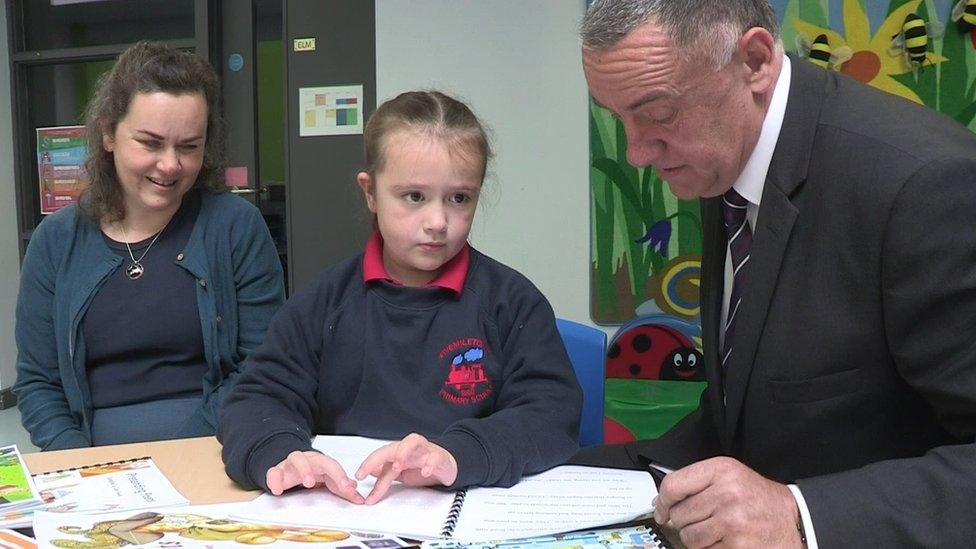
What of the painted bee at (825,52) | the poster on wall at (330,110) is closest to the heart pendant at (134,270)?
the poster on wall at (330,110)

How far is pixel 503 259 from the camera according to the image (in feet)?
11.9

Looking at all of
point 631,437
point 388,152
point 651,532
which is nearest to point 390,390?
point 388,152

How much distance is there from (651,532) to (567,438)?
330 mm

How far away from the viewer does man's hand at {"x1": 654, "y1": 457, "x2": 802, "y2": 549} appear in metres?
0.80

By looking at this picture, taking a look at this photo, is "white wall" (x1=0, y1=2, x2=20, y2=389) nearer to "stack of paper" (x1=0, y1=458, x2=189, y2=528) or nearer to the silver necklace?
the silver necklace

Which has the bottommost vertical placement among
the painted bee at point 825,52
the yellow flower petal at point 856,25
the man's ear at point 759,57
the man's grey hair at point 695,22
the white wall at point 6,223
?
A: the white wall at point 6,223

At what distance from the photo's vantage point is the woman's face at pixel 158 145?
1652 mm

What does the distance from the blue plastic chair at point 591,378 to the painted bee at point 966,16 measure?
223 centimetres

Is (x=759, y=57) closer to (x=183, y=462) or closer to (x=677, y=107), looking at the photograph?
(x=677, y=107)

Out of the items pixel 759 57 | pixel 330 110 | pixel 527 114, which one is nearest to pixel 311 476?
pixel 759 57

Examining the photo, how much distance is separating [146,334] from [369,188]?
573mm

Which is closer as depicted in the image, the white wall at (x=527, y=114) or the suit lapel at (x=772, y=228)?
the suit lapel at (x=772, y=228)

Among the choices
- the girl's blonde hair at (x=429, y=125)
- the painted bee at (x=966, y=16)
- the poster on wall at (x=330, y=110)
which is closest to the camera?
the girl's blonde hair at (x=429, y=125)

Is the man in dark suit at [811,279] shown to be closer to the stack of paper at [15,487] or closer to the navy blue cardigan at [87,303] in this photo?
the stack of paper at [15,487]
